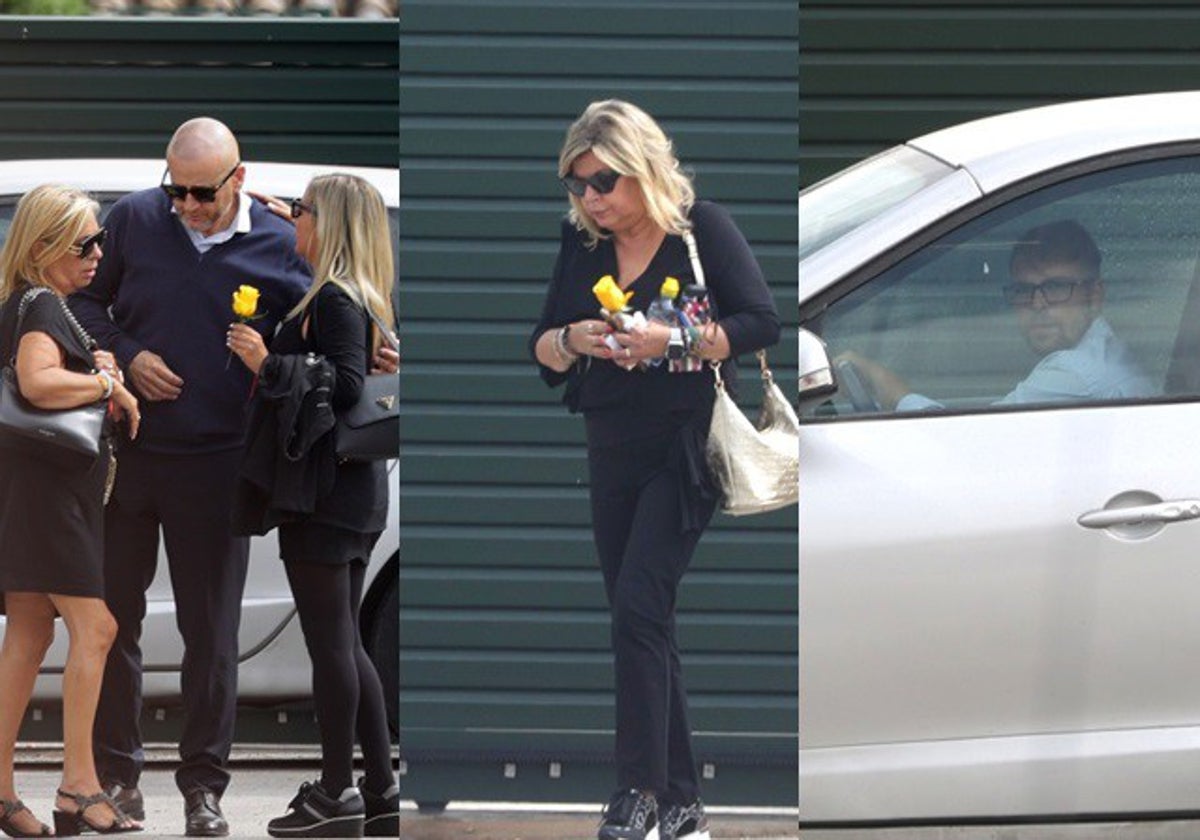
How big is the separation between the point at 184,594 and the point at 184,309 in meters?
0.66

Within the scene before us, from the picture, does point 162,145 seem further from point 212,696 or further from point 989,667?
point 989,667

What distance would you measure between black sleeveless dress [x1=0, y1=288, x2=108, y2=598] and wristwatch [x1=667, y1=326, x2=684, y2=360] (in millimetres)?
1359

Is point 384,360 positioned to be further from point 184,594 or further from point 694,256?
point 694,256

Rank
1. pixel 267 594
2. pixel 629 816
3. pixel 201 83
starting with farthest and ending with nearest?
1. pixel 201 83
2. pixel 267 594
3. pixel 629 816

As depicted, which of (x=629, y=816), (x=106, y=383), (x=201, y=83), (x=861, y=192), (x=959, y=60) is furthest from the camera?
(x=201, y=83)

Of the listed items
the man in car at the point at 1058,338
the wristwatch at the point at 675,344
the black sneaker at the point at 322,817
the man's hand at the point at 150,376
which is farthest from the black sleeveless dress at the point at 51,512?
the man in car at the point at 1058,338

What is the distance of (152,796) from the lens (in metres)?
5.43

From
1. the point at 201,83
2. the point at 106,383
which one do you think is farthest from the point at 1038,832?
the point at 201,83

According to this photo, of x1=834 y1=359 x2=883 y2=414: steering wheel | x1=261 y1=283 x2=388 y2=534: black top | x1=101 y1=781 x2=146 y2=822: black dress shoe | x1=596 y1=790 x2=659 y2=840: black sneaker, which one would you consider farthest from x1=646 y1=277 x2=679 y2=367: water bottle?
x1=101 y1=781 x2=146 y2=822: black dress shoe

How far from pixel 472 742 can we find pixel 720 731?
505 mm

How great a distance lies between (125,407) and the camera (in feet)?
17.1

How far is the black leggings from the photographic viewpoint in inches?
212

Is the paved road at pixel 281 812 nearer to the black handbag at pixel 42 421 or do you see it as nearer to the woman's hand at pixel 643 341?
the black handbag at pixel 42 421

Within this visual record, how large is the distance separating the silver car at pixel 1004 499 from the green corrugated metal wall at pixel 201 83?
1.94 meters
